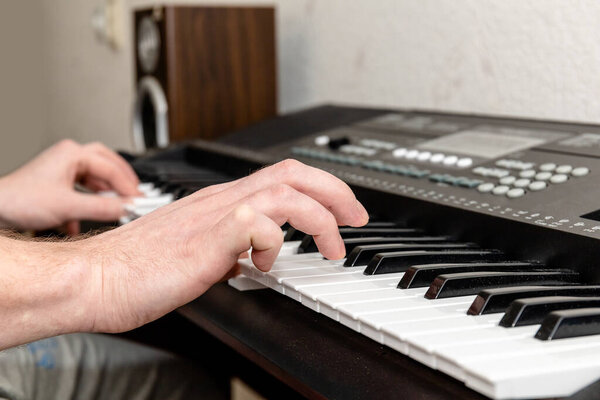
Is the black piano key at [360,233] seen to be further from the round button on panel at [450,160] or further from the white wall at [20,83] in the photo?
the white wall at [20,83]

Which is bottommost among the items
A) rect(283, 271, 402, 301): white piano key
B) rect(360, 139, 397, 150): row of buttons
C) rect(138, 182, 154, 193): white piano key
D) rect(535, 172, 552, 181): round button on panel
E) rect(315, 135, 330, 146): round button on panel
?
rect(138, 182, 154, 193): white piano key

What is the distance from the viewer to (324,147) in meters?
1.16

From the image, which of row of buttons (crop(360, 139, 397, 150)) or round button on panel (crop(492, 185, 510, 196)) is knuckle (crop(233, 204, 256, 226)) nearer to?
round button on panel (crop(492, 185, 510, 196))

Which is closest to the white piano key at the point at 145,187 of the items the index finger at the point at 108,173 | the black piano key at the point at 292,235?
the index finger at the point at 108,173

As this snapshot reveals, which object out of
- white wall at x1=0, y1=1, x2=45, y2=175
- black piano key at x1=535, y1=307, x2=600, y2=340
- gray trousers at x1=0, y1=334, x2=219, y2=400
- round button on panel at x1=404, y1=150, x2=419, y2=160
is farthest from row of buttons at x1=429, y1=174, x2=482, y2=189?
white wall at x1=0, y1=1, x2=45, y2=175

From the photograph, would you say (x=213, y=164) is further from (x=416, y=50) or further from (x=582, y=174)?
(x=582, y=174)

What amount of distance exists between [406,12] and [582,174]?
0.77 m

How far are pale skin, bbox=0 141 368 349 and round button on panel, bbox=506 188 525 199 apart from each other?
0.16m

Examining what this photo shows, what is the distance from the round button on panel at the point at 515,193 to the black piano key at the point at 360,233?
10cm

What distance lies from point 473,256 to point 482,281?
0.30ft

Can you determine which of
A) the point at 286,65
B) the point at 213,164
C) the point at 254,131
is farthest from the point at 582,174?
the point at 286,65

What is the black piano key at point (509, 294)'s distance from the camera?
50 cm

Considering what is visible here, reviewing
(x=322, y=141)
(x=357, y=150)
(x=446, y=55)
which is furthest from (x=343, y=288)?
(x=446, y=55)

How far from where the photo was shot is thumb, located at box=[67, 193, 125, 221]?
115 centimetres
